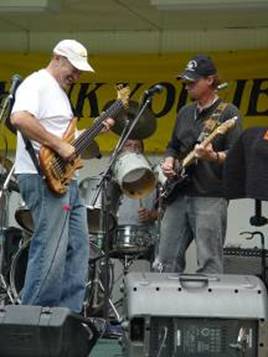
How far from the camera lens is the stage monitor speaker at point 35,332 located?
3359mm

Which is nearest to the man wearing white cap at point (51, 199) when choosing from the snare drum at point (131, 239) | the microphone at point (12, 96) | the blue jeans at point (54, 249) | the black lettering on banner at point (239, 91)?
the blue jeans at point (54, 249)

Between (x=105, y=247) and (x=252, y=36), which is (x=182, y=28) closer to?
(x=252, y=36)

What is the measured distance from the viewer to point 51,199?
4.37 meters

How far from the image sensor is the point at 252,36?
7.73 meters

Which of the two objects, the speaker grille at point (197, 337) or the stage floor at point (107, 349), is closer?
the speaker grille at point (197, 337)

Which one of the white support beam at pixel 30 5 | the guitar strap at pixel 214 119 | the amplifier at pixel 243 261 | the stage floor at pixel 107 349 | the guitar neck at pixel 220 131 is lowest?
the stage floor at pixel 107 349

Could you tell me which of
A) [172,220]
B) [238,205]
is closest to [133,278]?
[172,220]

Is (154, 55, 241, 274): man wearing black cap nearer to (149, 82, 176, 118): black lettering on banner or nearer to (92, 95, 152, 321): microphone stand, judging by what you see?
(92, 95, 152, 321): microphone stand

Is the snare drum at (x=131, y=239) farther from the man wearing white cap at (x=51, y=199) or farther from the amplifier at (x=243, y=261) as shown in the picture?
the man wearing white cap at (x=51, y=199)

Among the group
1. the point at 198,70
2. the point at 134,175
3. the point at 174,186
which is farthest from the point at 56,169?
the point at 134,175

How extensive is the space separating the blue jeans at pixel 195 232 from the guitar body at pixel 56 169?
718 mm

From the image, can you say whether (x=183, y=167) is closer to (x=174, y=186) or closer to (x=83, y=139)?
(x=174, y=186)

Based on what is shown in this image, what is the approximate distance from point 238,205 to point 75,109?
1.68 m

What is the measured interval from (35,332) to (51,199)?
1122 mm
